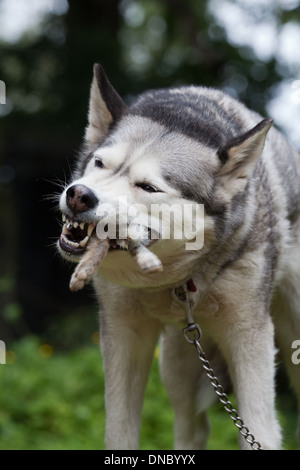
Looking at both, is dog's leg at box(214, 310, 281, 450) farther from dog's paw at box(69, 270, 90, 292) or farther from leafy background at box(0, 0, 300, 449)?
leafy background at box(0, 0, 300, 449)

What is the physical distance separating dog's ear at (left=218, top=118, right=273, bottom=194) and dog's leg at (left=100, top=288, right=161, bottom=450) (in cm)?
92

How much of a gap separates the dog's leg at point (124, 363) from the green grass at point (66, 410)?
1329 mm

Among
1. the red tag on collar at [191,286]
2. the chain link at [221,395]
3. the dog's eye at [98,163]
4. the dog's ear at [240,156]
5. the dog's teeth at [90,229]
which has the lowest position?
the chain link at [221,395]

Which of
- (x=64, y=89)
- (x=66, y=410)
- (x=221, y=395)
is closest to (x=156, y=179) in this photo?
(x=221, y=395)

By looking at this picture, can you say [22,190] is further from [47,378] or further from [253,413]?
[253,413]

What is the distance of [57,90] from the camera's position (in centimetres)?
940

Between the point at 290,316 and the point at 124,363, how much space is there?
4.01 feet

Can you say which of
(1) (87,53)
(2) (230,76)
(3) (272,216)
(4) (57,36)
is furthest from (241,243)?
(4) (57,36)

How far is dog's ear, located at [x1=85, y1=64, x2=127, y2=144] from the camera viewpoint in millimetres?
3758

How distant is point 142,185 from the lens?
10.7 ft

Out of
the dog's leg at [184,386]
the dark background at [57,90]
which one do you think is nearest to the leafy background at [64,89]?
the dark background at [57,90]

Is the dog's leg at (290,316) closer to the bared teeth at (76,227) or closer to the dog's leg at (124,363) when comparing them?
the dog's leg at (124,363)

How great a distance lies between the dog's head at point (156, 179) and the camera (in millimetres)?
3168

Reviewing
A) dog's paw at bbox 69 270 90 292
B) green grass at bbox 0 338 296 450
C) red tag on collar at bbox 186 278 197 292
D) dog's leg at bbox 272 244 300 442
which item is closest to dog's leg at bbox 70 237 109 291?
dog's paw at bbox 69 270 90 292
